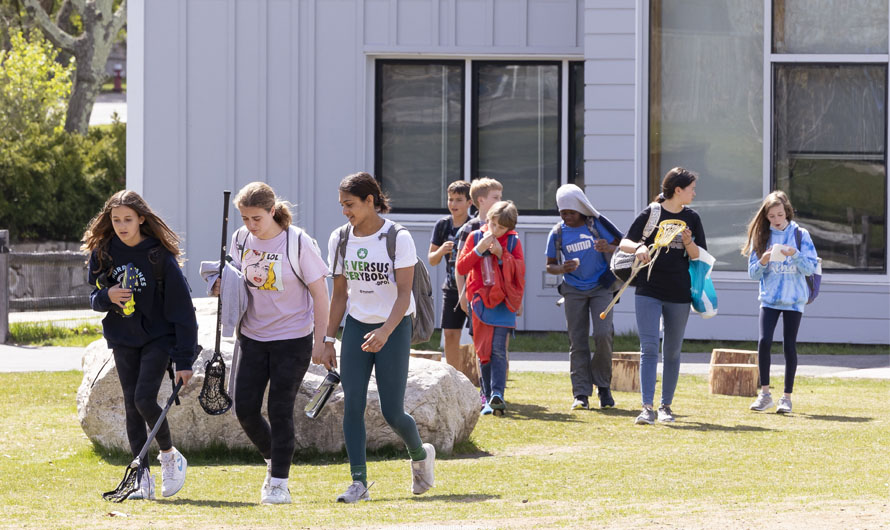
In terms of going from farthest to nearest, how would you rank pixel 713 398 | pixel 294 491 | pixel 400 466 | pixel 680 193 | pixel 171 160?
pixel 171 160
pixel 713 398
pixel 680 193
pixel 400 466
pixel 294 491

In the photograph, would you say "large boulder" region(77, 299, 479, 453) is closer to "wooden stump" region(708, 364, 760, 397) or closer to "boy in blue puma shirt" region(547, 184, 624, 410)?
"boy in blue puma shirt" region(547, 184, 624, 410)

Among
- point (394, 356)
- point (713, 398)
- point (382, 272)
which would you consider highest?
point (382, 272)

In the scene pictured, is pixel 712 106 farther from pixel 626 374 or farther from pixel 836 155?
pixel 626 374

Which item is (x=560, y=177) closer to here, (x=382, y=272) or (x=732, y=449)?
(x=732, y=449)

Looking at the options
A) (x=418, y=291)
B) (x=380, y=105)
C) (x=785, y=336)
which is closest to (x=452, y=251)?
(x=785, y=336)

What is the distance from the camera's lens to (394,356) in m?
6.99

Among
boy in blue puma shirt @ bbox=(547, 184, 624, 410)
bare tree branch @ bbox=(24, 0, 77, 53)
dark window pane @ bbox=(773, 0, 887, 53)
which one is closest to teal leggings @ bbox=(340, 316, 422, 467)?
boy in blue puma shirt @ bbox=(547, 184, 624, 410)

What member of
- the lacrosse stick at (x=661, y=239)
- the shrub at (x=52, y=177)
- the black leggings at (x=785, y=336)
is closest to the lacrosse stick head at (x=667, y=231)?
the lacrosse stick at (x=661, y=239)

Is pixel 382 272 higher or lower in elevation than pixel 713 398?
higher

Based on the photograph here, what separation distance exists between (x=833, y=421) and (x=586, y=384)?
1857 mm

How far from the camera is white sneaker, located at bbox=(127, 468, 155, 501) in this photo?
7047mm

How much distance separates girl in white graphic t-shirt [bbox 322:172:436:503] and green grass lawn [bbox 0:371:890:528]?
1.27 feet

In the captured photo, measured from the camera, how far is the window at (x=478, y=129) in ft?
55.2

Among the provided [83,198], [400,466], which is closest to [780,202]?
[400,466]
